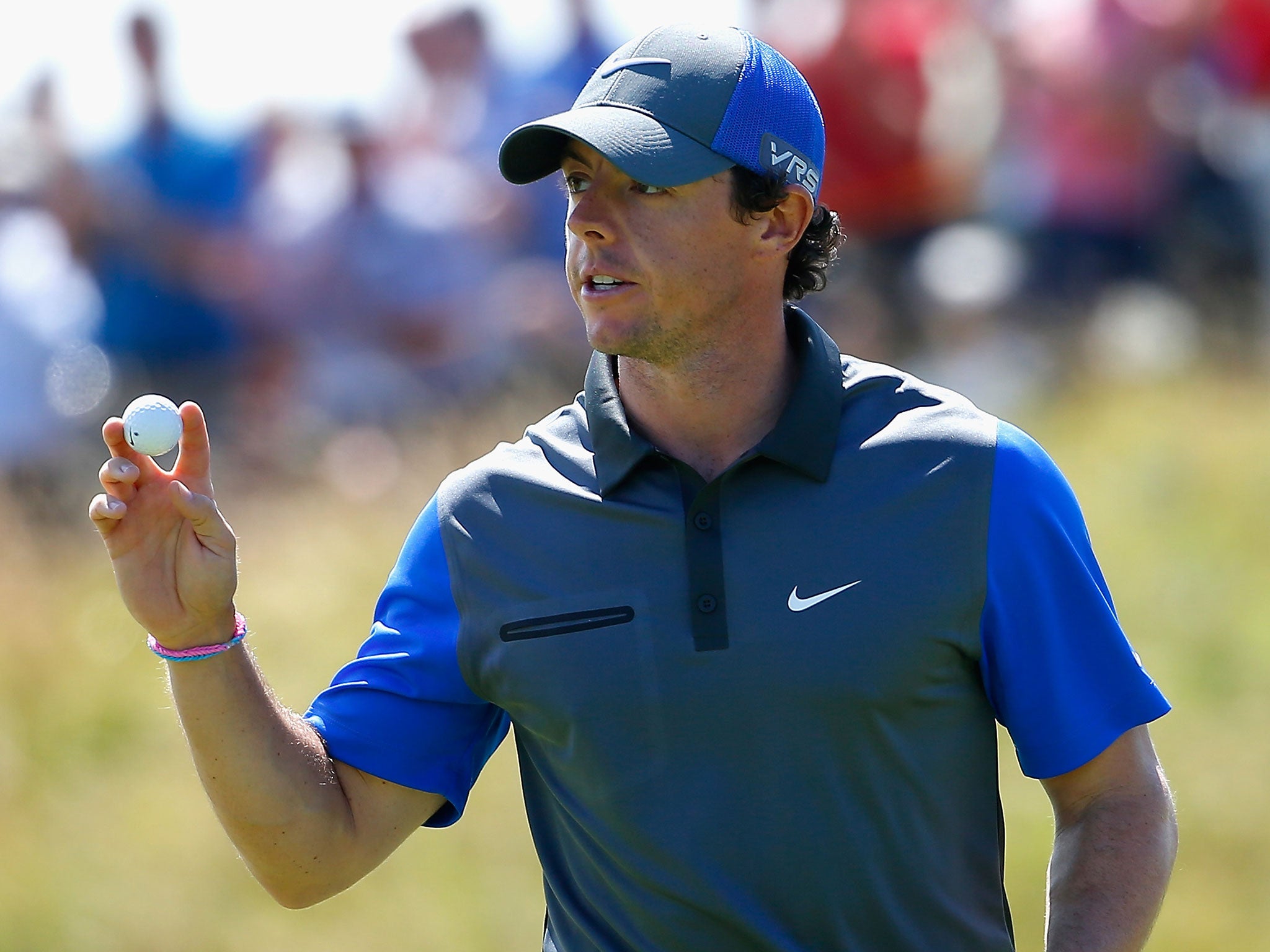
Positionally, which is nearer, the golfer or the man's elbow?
the golfer

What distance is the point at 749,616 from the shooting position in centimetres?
301

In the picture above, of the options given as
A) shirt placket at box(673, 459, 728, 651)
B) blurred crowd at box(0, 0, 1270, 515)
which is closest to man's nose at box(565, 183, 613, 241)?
shirt placket at box(673, 459, 728, 651)

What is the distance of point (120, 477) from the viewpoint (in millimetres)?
3037

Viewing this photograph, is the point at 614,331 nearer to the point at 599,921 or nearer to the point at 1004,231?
the point at 599,921

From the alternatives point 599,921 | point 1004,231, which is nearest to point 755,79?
point 599,921

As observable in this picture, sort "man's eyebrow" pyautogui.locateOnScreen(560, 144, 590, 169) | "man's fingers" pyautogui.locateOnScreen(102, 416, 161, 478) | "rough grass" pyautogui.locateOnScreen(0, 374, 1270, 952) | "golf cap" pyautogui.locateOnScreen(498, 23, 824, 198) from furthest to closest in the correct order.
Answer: "rough grass" pyautogui.locateOnScreen(0, 374, 1270, 952), "man's eyebrow" pyautogui.locateOnScreen(560, 144, 590, 169), "golf cap" pyautogui.locateOnScreen(498, 23, 824, 198), "man's fingers" pyautogui.locateOnScreen(102, 416, 161, 478)

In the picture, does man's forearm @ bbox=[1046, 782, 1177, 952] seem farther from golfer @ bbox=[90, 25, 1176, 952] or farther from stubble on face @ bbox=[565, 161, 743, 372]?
stubble on face @ bbox=[565, 161, 743, 372]

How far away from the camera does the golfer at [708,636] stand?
2996 millimetres

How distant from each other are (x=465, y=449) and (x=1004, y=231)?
2949 mm

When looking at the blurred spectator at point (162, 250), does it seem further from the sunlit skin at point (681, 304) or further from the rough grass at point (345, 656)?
the sunlit skin at point (681, 304)

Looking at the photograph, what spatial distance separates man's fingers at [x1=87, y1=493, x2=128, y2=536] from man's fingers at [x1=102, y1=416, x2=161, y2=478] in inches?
3.0

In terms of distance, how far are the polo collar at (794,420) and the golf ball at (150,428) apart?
80 cm

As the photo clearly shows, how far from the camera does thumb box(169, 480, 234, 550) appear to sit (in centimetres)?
308

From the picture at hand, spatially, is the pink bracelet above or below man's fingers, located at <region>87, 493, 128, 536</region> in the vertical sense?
below
